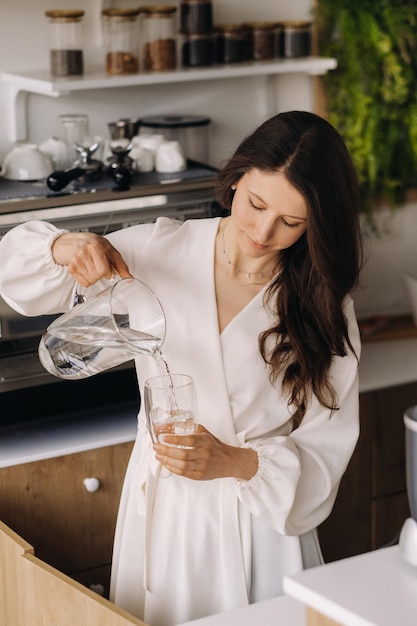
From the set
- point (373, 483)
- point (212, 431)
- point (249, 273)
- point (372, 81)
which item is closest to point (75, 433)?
point (212, 431)

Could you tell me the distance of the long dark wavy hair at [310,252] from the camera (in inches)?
68.6

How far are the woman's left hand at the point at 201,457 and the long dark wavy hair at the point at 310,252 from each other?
18 cm

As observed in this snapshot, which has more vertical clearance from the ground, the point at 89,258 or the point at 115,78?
the point at 115,78

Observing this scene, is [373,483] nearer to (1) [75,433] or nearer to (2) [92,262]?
(1) [75,433]

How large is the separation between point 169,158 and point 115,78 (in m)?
0.24

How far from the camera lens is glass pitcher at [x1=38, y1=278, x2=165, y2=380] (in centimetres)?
→ 172

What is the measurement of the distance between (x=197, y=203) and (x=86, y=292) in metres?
0.73

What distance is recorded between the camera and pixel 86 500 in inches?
95.9

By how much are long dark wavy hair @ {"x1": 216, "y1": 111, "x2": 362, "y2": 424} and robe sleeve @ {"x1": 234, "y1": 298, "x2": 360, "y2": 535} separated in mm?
28

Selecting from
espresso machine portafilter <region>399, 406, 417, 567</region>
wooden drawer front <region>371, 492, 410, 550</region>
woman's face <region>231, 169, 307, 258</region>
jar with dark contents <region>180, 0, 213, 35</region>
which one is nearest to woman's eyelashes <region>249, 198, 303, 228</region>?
woman's face <region>231, 169, 307, 258</region>

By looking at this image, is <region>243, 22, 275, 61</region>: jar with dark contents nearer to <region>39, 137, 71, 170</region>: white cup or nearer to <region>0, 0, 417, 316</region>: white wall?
<region>0, 0, 417, 316</region>: white wall

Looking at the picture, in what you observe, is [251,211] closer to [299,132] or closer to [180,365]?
[299,132]

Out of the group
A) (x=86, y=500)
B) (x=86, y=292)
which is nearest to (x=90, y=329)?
(x=86, y=292)

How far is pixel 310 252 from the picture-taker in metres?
1.80
